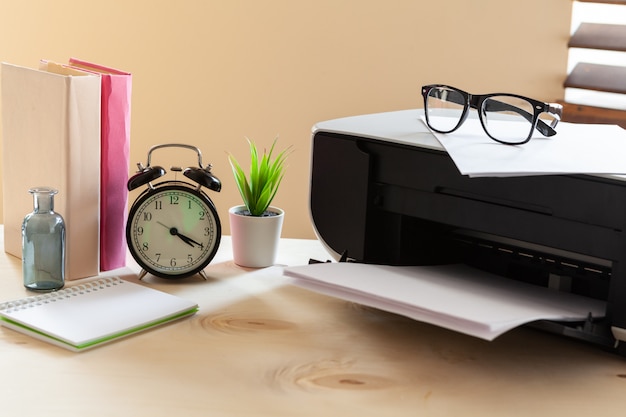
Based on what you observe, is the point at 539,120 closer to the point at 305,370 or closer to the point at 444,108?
the point at 444,108

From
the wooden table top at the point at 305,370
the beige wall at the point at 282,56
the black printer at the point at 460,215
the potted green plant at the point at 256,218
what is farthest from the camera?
the beige wall at the point at 282,56

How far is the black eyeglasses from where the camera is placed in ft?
3.46

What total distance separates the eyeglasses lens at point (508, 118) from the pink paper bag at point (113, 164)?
1.64 feet

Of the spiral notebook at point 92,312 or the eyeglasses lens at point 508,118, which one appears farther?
the eyeglasses lens at point 508,118

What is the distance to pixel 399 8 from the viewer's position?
7.48 ft

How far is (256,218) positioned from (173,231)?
0.45ft

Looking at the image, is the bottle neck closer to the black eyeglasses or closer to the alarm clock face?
the alarm clock face

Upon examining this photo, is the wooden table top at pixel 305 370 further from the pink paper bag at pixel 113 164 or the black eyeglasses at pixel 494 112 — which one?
the black eyeglasses at pixel 494 112

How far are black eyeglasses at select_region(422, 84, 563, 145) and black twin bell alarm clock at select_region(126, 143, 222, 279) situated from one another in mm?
328

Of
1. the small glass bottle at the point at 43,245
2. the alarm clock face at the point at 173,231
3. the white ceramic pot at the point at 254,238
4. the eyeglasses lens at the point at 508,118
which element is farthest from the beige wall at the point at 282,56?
the small glass bottle at the point at 43,245

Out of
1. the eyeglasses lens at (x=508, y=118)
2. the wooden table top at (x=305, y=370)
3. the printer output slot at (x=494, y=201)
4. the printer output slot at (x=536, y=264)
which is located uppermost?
the eyeglasses lens at (x=508, y=118)

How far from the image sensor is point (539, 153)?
39.1 inches

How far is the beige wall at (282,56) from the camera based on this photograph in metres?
2.23

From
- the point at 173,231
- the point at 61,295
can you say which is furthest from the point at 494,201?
the point at 61,295
